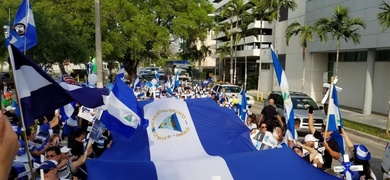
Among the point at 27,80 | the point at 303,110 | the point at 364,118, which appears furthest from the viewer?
the point at 364,118

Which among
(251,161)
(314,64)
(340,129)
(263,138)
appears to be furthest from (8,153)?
(314,64)

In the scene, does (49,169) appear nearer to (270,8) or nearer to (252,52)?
(270,8)

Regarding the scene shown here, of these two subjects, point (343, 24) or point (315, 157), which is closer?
point (315, 157)

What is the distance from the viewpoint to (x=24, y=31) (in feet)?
27.7

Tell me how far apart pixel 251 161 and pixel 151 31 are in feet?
95.0

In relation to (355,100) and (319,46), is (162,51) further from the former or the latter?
(355,100)

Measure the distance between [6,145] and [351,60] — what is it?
89.7 ft

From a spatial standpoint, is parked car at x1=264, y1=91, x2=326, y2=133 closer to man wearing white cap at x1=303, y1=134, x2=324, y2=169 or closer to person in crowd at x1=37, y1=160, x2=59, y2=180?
man wearing white cap at x1=303, y1=134, x2=324, y2=169

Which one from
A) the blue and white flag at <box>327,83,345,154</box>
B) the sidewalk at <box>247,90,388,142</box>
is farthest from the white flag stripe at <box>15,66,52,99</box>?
the sidewalk at <box>247,90,388,142</box>

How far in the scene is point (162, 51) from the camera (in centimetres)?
3772

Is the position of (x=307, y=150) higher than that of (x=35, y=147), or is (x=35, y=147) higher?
(x=35, y=147)

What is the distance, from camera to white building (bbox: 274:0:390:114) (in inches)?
869

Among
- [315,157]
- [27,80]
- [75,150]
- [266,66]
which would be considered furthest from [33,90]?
[266,66]

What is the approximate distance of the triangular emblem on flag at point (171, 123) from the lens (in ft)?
24.6
